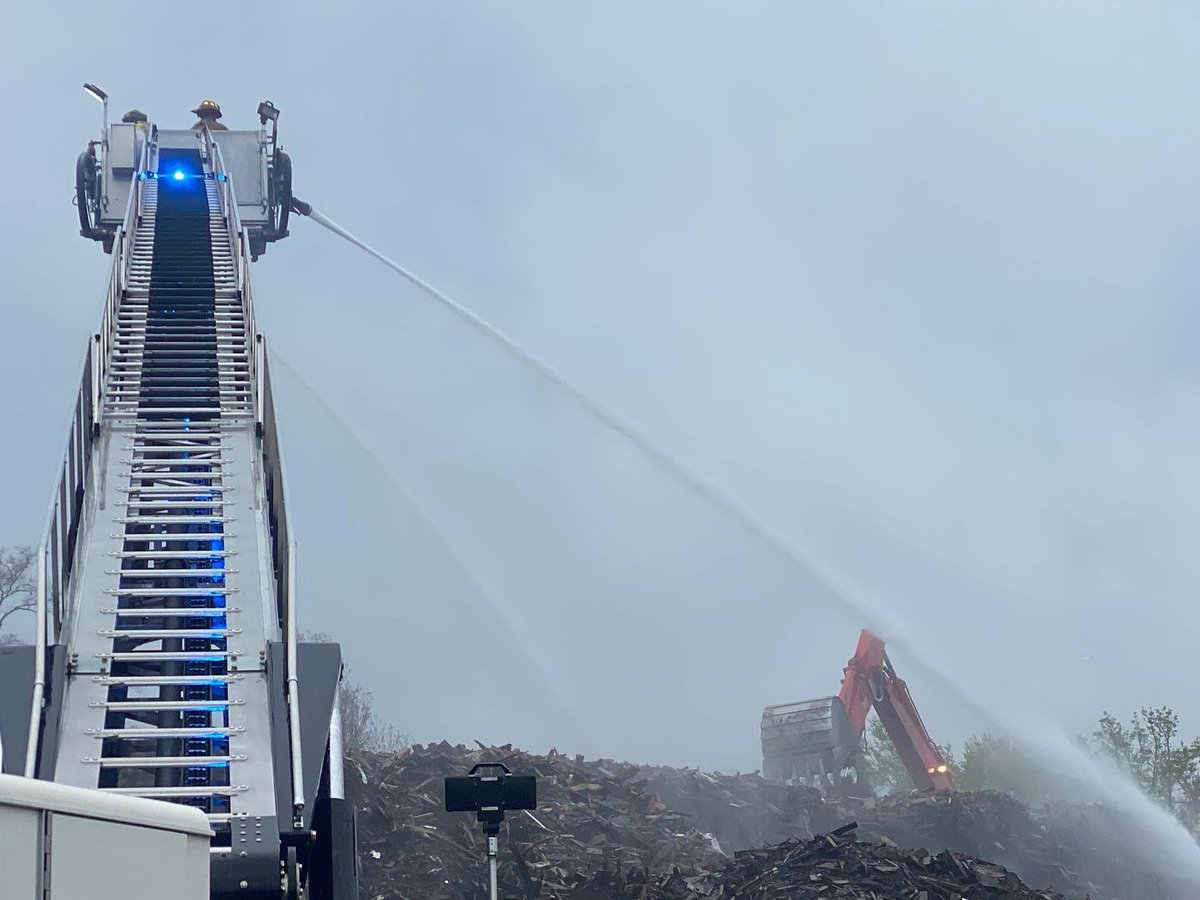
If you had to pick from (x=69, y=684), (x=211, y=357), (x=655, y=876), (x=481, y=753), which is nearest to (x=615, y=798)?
(x=481, y=753)

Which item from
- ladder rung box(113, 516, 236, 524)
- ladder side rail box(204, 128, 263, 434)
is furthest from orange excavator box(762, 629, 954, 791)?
ladder rung box(113, 516, 236, 524)

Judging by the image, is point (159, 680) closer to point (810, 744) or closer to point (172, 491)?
point (172, 491)

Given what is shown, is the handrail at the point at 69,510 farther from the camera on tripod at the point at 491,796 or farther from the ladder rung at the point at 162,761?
the camera on tripod at the point at 491,796

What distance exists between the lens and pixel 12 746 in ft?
31.1

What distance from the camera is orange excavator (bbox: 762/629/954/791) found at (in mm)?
26578

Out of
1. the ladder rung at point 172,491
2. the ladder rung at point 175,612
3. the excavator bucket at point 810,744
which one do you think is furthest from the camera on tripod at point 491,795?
the excavator bucket at point 810,744

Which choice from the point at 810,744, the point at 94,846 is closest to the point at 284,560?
the point at 94,846

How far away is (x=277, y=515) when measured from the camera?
40.7 feet

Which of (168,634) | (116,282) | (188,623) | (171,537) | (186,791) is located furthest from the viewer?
(116,282)

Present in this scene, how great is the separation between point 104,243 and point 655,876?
1664 centimetres

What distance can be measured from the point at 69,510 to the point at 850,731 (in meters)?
17.9

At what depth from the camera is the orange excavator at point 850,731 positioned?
26578 millimetres

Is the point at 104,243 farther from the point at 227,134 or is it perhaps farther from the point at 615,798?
the point at 615,798

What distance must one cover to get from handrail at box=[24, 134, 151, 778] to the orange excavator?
1566cm
